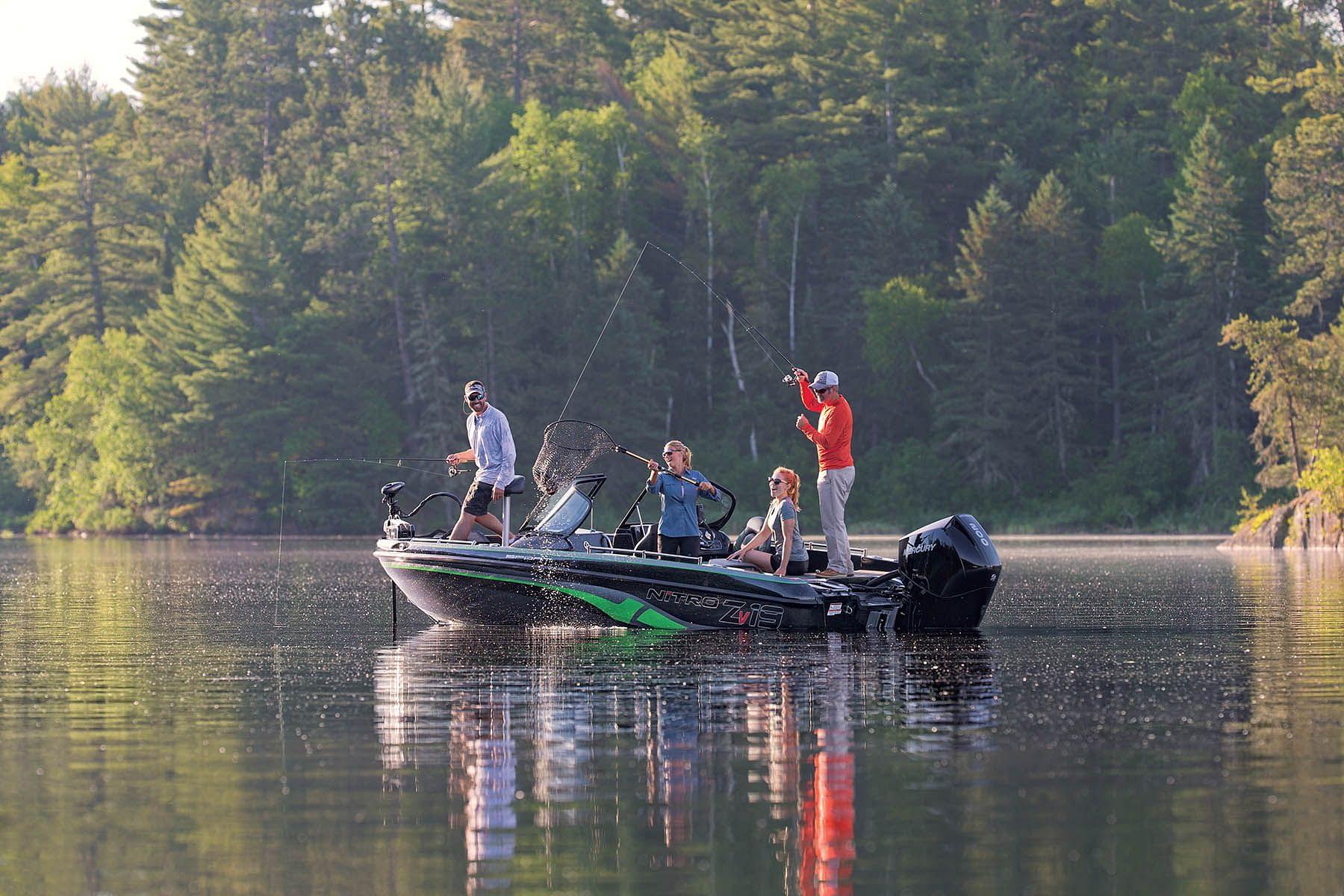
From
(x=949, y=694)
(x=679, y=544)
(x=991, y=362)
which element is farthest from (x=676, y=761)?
(x=991, y=362)

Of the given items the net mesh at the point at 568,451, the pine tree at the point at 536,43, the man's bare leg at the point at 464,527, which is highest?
the pine tree at the point at 536,43

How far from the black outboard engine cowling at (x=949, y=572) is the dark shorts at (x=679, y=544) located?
1949mm

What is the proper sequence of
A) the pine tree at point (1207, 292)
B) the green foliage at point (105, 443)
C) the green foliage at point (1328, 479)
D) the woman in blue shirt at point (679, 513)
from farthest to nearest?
the green foliage at point (105, 443), the pine tree at point (1207, 292), the green foliage at point (1328, 479), the woman in blue shirt at point (679, 513)

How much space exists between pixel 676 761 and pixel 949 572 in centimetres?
801

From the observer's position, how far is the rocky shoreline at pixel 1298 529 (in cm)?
4291

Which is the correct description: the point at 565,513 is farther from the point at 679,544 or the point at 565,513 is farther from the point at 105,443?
the point at 105,443

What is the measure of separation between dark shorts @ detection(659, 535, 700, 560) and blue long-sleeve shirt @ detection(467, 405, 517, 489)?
1.47 meters

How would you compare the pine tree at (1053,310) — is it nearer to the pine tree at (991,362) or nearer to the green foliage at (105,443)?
Result: the pine tree at (991,362)

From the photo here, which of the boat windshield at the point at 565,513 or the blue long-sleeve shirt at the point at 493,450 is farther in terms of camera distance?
the boat windshield at the point at 565,513

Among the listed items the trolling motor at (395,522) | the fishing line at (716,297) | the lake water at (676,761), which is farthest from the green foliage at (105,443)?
the lake water at (676,761)

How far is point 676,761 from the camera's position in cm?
1020

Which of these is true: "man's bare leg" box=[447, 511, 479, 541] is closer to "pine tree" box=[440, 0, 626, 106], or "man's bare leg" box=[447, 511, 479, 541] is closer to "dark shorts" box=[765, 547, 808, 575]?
"dark shorts" box=[765, 547, 808, 575]

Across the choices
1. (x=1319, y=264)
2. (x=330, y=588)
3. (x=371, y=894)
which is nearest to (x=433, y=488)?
(x=1319, y=264)

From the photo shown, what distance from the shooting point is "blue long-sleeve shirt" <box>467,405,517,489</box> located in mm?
19031
